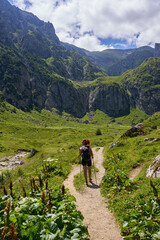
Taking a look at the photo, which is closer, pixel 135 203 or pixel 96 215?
pixel 135 203

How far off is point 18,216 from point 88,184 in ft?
34.5

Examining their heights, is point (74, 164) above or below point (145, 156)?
below

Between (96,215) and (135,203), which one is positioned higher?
(135,203)

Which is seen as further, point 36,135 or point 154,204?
point 36,135

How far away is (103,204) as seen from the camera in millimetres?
11453

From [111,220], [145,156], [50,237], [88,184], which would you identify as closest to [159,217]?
[111,220]

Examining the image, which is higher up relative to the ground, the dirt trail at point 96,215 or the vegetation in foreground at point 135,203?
the vegetation in foreground at point 135,203

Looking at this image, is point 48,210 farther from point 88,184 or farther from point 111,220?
point 88,184

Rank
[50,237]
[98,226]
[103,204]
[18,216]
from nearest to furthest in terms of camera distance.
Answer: [50,237] < [18,216] < [98,226] < [103,204]

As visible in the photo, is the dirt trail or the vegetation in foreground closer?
the vegetation in foreground

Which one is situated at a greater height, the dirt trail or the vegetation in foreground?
the vegetation in foreground

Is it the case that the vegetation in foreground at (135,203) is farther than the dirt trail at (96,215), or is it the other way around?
the dirt trail at (96,215)

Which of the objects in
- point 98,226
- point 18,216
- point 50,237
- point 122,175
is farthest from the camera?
point 122,175

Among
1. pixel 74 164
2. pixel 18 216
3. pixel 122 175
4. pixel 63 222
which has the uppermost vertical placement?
pixel 18 216
